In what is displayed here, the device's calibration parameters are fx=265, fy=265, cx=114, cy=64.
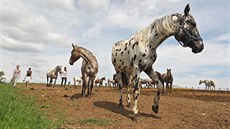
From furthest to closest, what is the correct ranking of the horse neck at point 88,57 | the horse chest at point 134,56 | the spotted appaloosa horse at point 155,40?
the horse neck at point 88,57 → the horse chest at point 134,56 → the spotted appaloosa horse at point 155,40

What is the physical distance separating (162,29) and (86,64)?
5622 millimetres

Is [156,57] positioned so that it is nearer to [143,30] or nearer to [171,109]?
A: [143,30]

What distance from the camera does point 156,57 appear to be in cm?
946

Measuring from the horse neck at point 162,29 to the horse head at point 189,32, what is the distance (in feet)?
0.54

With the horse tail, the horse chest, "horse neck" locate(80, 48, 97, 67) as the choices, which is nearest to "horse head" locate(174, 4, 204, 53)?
the horse chest

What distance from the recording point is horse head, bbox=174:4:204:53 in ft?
29.1

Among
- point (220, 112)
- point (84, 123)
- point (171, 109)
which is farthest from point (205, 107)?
point (84, 123)

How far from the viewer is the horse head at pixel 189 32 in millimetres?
8867

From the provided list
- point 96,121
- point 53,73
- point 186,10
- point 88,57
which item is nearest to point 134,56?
point 186,10

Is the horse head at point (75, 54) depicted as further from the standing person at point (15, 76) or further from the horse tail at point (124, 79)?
the standing person at point (15, 76)

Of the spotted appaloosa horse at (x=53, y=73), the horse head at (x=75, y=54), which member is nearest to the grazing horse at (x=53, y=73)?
the spotted appaloosa horse at (x=53, y=73)

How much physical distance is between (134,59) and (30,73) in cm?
1850

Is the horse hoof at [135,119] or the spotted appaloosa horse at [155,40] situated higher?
the spotted appaloosa horse at [155,40]

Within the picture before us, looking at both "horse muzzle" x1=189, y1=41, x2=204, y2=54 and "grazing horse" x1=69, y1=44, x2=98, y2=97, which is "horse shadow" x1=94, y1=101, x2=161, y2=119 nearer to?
"grazing horse" x1=69, y1=44, x2=98, y2=97
